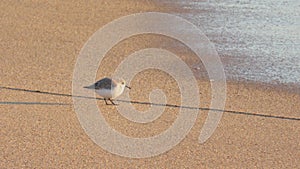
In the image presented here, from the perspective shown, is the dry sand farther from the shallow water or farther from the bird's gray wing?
the shallow water

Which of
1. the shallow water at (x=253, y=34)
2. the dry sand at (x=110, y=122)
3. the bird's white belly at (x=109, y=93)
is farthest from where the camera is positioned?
the shallow water at (x=253, y=34)

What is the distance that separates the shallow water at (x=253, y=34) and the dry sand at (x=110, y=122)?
63 cm

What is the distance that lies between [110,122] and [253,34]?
5423 mm

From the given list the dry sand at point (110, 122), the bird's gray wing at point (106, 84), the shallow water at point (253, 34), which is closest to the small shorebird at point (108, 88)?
the bird's gray wing at point (106, 84)

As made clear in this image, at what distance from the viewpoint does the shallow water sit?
30.3ft

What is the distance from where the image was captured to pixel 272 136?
21.3 feet

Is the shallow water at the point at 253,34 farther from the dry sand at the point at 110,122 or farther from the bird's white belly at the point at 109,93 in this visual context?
the bird's white belly at the point at 109,93

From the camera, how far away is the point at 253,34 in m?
11.6

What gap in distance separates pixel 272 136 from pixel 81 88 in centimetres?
208

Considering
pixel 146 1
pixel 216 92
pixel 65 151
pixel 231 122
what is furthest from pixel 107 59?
pixel 146 1

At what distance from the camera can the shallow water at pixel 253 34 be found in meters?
9.23

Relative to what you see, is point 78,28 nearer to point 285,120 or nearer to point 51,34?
point 51,34

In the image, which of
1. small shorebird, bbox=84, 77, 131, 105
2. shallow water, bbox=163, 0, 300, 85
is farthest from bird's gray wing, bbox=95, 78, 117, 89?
shallow water, bbox=163, 0, 300, 85

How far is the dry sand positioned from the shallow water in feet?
2.06
